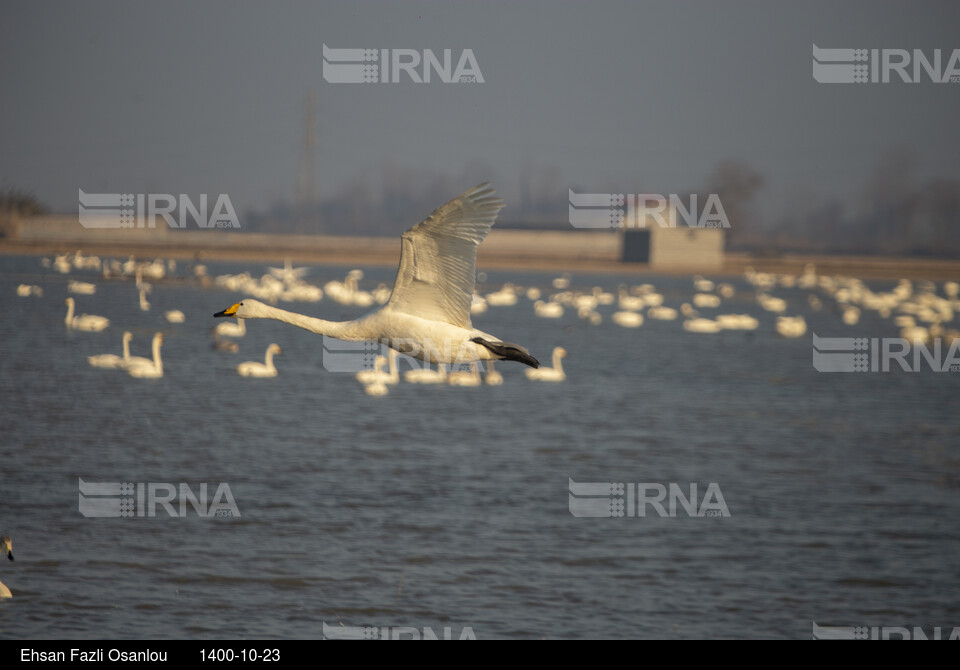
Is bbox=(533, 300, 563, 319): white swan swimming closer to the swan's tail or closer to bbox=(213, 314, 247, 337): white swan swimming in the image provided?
bbox=(213, 314, 247, 337): white swan swimming

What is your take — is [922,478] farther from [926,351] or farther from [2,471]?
[926,351]

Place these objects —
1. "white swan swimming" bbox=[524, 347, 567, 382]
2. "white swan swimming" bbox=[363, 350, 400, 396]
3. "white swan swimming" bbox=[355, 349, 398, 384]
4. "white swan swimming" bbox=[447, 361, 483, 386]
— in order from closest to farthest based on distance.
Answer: "white swan swimming" bbox=[363, 350, 400, 396], "white swan swimming" bbox=[355, 349, 398, 384], "white swan swimming" bbox=[447, 361, 483, 386], "white swan swimming" bbox=[524, 347, 567, 382]

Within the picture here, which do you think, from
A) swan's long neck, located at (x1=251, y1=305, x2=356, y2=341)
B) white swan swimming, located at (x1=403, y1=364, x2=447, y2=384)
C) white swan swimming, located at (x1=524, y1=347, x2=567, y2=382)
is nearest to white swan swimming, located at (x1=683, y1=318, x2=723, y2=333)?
white swan swimming, located at (x1=524, y1=347, x2=567, y2=382)

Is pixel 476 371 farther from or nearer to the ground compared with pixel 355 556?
farther from the ground

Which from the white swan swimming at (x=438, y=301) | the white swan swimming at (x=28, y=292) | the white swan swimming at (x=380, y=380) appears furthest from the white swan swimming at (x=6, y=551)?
the white swan swimming at (x=28, y=292)

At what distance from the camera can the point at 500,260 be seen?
404 feet

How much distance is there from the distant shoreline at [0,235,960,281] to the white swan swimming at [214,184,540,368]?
102047mm

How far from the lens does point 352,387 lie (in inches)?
1506

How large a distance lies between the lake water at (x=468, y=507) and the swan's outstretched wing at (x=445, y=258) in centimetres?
566

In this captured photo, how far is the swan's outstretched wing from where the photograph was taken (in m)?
10.7
